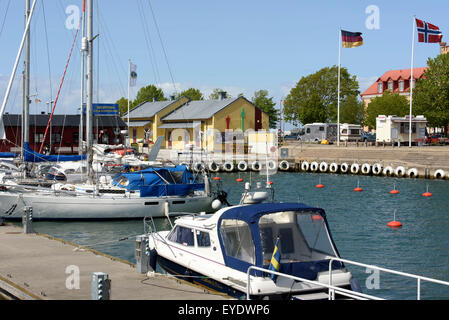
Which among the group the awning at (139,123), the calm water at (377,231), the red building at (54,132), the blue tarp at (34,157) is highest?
the awning at (139,123)

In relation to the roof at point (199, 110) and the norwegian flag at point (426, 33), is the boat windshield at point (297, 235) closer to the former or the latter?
the norwegian flag at point (426, 33)

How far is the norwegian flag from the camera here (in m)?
59.6

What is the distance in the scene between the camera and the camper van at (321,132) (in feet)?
305

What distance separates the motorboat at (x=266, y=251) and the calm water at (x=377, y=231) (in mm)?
4803

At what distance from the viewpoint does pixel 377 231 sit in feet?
96.8

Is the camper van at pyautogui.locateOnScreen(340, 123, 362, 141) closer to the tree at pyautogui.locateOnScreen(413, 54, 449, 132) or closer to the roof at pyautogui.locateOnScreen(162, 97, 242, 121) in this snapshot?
the tree at pyautogui.locateOnScreen(413, 54, 449, 132)

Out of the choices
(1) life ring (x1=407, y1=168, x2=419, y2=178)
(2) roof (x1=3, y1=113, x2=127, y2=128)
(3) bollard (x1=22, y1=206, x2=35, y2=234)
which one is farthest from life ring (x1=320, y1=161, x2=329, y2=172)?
(3) bollard (x1=22, y1=206, x2=35, y2=234)

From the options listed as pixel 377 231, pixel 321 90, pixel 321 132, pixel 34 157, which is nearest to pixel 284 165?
pixel 321 132

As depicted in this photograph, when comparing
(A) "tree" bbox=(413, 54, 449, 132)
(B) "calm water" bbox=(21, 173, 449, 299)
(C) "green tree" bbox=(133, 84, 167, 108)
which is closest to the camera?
(B) "calm water" bbox=(21, 173, 449, 299)

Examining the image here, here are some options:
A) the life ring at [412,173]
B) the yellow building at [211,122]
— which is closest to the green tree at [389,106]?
the yellow building at [211,122]

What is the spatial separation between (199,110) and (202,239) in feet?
229

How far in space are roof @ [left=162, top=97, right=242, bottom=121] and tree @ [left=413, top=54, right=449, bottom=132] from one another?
28144mm

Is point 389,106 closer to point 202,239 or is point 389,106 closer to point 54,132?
point 54,132

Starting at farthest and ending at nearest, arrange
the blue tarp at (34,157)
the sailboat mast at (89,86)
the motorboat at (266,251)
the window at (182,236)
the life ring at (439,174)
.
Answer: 1. the life ring at (439,174)
2. the blue tarp at (34,157)
3. the sailboat mast at (89,86)
4. the window at (182,236)
5. the motorboat at (266,251)
